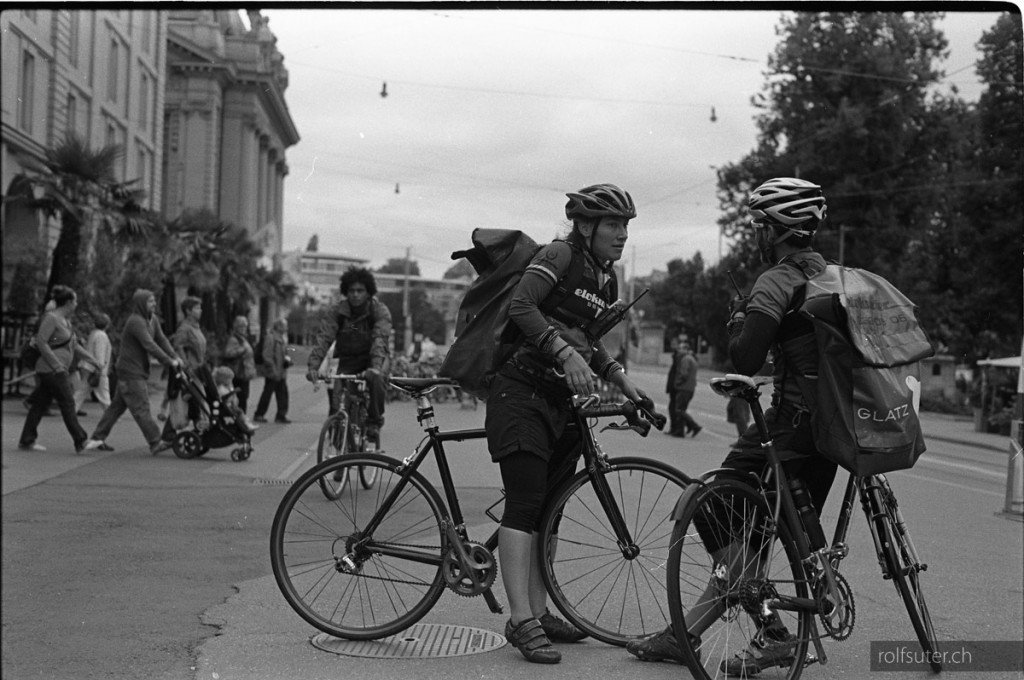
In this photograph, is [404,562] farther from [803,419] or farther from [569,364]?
[803,419]

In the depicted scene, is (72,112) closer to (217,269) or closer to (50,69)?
(50,69)

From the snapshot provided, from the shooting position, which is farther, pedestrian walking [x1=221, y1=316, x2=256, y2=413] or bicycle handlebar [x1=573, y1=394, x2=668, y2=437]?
pedestrian walking [x1=221, y1=316, x2=256, y2=413]

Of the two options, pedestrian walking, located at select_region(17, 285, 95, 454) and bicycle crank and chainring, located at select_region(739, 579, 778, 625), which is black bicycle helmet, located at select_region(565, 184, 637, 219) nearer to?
bicycle crank and chainring, located at select_region(739, 579, 778, 625)

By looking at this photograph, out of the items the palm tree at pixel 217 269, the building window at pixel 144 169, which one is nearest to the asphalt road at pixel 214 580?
the palm tree at pixel 217 269

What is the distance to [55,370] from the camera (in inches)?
404

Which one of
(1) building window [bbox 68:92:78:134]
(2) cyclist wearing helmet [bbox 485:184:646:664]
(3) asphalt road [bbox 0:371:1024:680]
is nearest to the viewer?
(3) asphalt road [bbox 0:371:1024:680]

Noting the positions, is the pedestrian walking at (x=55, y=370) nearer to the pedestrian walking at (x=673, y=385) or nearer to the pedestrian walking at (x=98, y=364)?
the pedestrian walking at (x=98, y=364)

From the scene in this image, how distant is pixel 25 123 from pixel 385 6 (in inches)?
55.0

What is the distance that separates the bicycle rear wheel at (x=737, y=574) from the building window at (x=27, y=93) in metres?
2.50

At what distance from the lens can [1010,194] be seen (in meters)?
24.3

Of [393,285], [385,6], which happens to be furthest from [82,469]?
[385,6]

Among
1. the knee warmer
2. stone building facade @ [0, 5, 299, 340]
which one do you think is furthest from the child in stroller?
the knee warmer

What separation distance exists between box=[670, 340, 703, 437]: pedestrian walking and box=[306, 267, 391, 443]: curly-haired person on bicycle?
25.6 feet

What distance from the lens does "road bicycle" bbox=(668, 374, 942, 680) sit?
3.80 m
